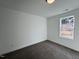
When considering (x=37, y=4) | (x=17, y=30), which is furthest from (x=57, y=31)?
(x=17, y=30)

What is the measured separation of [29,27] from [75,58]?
305cm

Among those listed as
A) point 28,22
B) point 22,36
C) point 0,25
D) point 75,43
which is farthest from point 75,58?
point 0,25

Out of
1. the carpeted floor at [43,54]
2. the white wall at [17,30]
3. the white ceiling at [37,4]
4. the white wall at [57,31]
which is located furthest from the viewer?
the white wall at [57,31]

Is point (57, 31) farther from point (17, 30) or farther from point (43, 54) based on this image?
point (17, 30)

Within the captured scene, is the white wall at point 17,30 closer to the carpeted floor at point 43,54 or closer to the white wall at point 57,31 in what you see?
the carpeted floor at point 43,54

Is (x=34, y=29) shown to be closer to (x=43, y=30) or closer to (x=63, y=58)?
(x=43, y=30)

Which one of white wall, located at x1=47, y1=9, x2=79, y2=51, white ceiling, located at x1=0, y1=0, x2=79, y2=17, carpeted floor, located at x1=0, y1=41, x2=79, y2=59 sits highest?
white ceiling, located at x1=0, y1=0, x2=79, y2=17

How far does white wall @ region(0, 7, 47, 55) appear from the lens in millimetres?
2858

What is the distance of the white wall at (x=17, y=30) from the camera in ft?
9.38

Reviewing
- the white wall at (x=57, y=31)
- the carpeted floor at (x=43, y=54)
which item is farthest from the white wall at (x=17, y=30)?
the white wall at (x=57, y=31)

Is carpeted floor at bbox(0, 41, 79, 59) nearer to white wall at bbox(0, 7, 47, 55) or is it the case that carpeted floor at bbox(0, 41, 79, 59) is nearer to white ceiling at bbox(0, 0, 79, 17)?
white wall at bbox(0, 7, 47, 55)

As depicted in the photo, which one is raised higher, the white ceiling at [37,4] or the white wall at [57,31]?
the white ceiling at [37,4]

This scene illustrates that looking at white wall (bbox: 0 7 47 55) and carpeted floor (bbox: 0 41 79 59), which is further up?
white wall (bbox: 0 7 47 55)

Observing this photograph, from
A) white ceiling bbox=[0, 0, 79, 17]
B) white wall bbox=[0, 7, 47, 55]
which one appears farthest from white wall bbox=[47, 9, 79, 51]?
white wall bbox=[0, 7, 47, 55]
